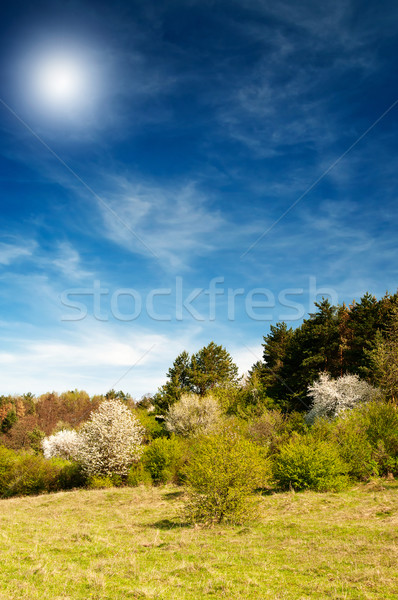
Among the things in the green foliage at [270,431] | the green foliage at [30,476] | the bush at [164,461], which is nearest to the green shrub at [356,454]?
the green foliage at [270,431]

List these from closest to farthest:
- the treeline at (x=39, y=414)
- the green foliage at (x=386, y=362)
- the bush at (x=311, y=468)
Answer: the bush at (x=311, y=468)
the green foliage at (x=386, y=362)
the treeline at (x=39, y=414)

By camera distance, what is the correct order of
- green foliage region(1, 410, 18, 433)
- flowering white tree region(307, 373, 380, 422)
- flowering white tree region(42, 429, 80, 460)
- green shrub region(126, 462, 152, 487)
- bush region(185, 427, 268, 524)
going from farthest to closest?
green foliage region(1, 410, 18, 433) → flowering white tree region(42, 429, 80, 460) → flowering white tree region(307, 373, 380, 422) → green shrub region(126, 462, 152, 487) → bush region(185, 427, 268, 524)

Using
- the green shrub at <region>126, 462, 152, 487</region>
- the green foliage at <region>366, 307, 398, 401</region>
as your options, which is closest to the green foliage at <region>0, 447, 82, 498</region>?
the green shrub at <region>126, 462, 152, 487</region>

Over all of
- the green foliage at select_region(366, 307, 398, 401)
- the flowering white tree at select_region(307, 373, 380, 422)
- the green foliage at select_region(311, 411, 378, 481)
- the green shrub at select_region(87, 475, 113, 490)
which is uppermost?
the green foliage at select_region(366, 307, 398, 401)

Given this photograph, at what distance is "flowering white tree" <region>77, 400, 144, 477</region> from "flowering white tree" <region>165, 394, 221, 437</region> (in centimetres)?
1836

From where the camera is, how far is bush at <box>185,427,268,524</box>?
15.7 metres

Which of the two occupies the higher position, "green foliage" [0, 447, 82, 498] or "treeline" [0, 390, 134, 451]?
"treeline" [0, 390, 134, 451]

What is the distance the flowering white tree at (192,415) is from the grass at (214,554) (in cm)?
3344

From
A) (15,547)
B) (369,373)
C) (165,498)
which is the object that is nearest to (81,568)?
(15,547)

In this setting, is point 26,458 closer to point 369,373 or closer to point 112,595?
point 112,595

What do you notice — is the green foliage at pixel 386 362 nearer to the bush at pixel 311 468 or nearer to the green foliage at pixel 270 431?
the green foliage at pixel 270 431

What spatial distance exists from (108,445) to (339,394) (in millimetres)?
24402

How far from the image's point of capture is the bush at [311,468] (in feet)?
71.2

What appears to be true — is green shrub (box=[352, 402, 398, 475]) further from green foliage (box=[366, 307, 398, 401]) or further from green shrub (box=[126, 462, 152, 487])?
green shrub (box=[126, 462, 152, 487])
